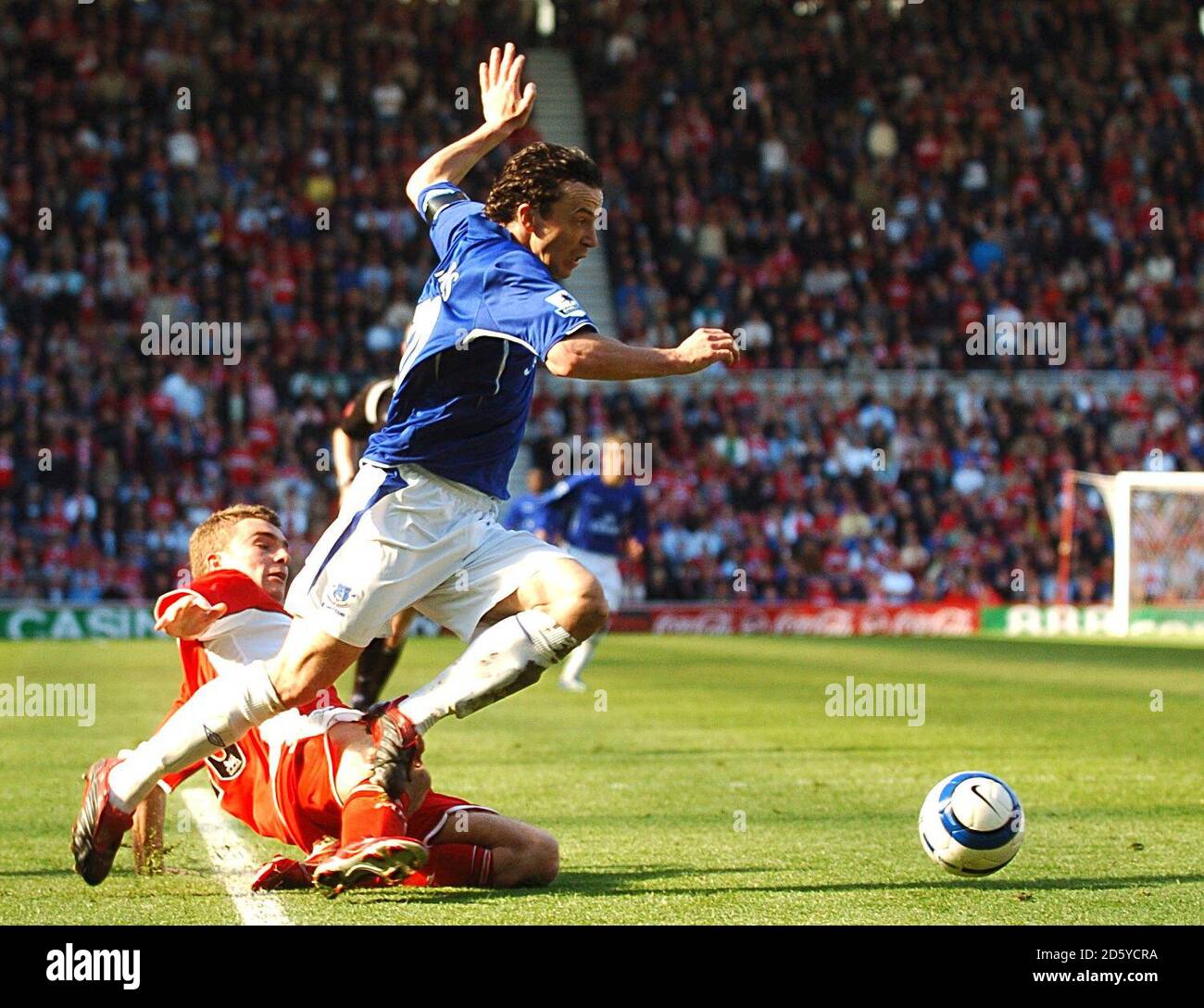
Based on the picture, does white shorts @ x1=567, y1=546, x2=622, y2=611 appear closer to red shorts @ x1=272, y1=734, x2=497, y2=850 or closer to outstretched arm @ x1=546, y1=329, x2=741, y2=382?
red shorts @ x1=272, y1=734, x2=497, y2=850

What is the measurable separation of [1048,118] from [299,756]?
101 ft

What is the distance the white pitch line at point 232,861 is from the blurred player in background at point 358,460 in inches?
57.9

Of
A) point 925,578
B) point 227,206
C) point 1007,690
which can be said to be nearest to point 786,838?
point 1007,690

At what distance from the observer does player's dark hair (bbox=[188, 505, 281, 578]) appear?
6.14m

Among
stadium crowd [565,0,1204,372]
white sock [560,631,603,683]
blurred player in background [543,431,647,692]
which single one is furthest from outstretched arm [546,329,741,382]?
stadium crowd [565,0,1204,372]

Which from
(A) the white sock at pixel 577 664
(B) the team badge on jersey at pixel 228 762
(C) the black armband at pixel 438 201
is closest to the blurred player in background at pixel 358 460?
(C) the black armband at pixel 438 201

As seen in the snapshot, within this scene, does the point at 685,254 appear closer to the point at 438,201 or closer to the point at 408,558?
the point at 438,201

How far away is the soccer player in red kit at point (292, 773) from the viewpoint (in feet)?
18.1

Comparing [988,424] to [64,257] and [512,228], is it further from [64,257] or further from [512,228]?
[512,228]

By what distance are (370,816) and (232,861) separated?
140cm

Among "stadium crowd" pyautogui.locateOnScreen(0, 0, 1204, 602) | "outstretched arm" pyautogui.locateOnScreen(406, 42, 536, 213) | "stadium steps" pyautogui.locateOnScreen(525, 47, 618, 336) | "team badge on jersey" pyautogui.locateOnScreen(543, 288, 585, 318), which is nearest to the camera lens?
"team badge on jersey" pyautogui.locateOnScreen(543, 288, 585, 318)

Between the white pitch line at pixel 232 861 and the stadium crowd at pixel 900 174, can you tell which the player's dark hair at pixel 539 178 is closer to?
the white pitch line at pixel 232 861

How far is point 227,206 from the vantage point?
29047 millimetres

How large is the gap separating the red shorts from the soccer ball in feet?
5.00
